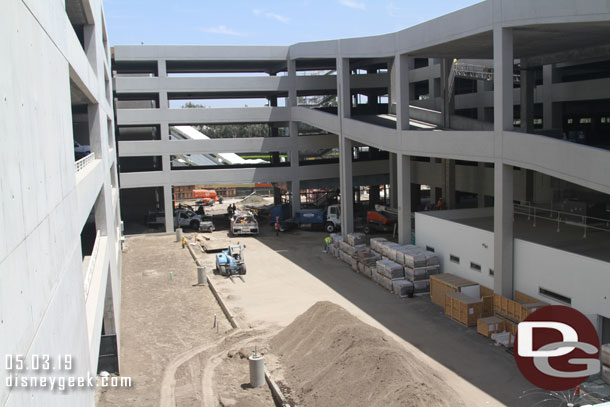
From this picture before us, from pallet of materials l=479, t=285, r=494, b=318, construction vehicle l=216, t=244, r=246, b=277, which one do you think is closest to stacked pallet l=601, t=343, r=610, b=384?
pallet of materials l=479, t=285, r=494, b=318

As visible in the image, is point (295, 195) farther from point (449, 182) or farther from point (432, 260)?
point (432, 260)

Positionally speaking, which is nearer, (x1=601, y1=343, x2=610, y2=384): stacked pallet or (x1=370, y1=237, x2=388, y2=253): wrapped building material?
(x1=601, y1=343, x2=610, y2=384): stacked pallet

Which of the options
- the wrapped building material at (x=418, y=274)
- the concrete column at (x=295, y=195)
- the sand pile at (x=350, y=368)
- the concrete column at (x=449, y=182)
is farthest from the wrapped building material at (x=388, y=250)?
→ the concrete column at (x=295, y=195)

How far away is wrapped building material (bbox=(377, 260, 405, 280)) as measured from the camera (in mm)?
25641

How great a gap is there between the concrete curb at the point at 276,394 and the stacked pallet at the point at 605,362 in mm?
8564

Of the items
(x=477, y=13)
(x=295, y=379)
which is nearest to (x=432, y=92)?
(x=477, y=13)

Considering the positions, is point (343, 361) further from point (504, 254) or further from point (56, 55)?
point (56, 55)

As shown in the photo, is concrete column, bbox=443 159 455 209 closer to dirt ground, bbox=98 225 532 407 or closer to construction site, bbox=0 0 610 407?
construction site, bbox=0 0 610 407

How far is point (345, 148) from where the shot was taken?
3494cm

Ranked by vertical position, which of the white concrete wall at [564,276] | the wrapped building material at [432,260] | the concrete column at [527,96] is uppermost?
the concrete column at [527,96]

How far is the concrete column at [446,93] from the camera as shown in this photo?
3194cm

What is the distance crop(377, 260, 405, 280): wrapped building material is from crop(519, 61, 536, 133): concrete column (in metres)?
10.8

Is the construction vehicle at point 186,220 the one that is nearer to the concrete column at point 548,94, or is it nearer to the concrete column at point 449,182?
the concrete column at point 449,182

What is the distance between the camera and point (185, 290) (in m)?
27.8
